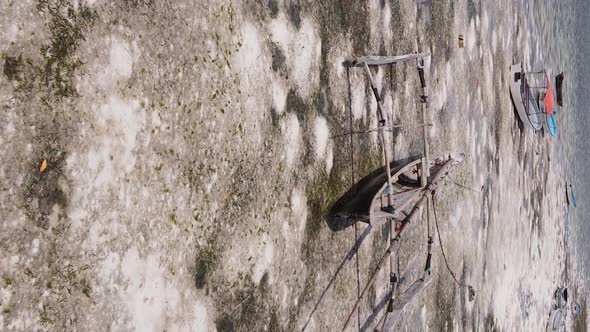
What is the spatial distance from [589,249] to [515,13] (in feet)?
14.7

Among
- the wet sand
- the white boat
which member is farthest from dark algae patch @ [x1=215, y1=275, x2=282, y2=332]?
the white boat

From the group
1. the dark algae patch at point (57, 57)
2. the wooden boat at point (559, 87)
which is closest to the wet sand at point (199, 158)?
the dark algae patch at point (57, 57)

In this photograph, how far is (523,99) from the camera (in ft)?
14.3

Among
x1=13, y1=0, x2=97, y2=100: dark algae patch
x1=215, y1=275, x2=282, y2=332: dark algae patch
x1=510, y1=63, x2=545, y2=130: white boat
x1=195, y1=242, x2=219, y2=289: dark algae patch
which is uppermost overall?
x1=13, y1=0, x2=97, y2=100: dark algae patch

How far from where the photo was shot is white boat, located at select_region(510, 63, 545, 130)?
4246 millimetres

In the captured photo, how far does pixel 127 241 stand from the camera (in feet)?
3.94

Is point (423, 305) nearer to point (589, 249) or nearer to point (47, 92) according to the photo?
point (47, 92)

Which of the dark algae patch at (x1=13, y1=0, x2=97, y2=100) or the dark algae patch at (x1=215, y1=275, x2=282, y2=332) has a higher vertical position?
the dark algae patch at (x1=13, y1=0, x2=97, y2=100)

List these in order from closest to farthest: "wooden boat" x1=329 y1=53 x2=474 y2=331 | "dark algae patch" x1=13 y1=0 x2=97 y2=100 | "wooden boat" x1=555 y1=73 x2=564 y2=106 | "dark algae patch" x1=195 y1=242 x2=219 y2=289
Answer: "dark algae patch" x1=13 y1=0 x2=97 y2=100 → "dark algae patch" x1=195 y1=242 x2=219 y2=289 → "wooden boat" x1=329 y1=53 x2=474 y2=331 → "wooden boat" x1=555 y1=73 x2=564 y2=106

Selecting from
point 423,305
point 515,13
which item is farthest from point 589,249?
point 423,305

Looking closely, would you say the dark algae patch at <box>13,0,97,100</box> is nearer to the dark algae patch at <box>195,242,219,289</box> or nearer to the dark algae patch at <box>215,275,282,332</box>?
the dark algae patch at <box>195,242,219,289</box>

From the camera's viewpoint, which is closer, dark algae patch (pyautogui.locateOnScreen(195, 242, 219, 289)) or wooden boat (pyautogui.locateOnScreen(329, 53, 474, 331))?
dark algae patch (pyautogui.locateOnScreen(195, 242, 219, 289))

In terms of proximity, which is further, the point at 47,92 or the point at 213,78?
the point at 213,78

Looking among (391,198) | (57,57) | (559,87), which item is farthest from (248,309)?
(559,87)
